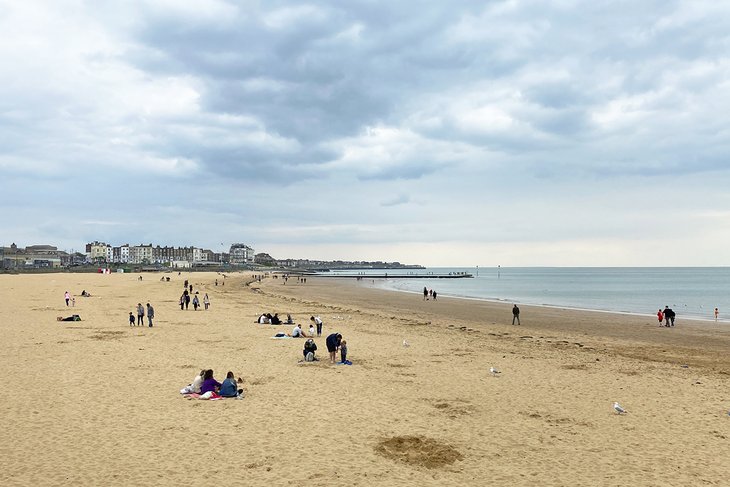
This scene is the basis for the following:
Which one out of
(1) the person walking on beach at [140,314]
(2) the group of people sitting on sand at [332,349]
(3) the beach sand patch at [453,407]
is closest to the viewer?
(3) the beach sand patch at [453,407]

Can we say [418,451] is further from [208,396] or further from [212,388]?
[212,388]

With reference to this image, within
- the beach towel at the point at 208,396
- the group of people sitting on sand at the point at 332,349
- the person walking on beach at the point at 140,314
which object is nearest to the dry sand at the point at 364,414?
the beach towel at the point at 208,396

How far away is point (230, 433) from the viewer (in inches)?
414

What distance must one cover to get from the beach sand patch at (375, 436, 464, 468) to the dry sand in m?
0.05

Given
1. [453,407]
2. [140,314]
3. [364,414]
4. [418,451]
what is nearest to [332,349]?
[364,414]

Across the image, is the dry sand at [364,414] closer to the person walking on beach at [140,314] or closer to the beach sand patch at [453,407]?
the beach sand patch at [453,407]

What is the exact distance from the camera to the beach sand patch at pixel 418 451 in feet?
30.0

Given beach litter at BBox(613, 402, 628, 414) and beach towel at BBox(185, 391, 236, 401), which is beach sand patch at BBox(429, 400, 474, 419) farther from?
beach towel at BBox(185, 391, 236, 401)

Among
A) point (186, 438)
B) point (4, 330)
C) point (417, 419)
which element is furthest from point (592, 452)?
point (4, 330)

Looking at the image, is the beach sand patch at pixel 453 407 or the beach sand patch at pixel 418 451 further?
the beach sand patch at pixel 453 407

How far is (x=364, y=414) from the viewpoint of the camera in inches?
468

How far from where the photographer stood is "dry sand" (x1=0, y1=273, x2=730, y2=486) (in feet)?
28.7

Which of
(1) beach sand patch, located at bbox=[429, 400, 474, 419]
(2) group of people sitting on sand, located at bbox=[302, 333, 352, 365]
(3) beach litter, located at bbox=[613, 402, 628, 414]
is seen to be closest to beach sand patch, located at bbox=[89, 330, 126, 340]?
(2) group of people sitting on sand, located at bbox=[302, 333, 352, 365]

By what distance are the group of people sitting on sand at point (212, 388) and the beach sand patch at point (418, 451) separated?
498 centimetres
